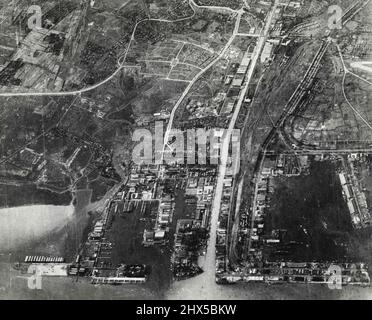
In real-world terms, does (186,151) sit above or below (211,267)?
above

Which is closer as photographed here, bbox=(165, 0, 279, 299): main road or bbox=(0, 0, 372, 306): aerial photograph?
bbox=(165, 0, 279, 299): main road

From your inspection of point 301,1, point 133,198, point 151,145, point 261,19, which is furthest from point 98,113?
point 301,1

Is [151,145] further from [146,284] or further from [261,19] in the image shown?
[261,19]

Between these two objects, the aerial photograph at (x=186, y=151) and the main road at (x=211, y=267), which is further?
the aerial photograph at (x=186, y=151)

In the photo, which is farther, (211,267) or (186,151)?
(186,151)

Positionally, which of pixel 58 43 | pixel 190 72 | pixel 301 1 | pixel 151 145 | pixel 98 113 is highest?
pixel 301 1
